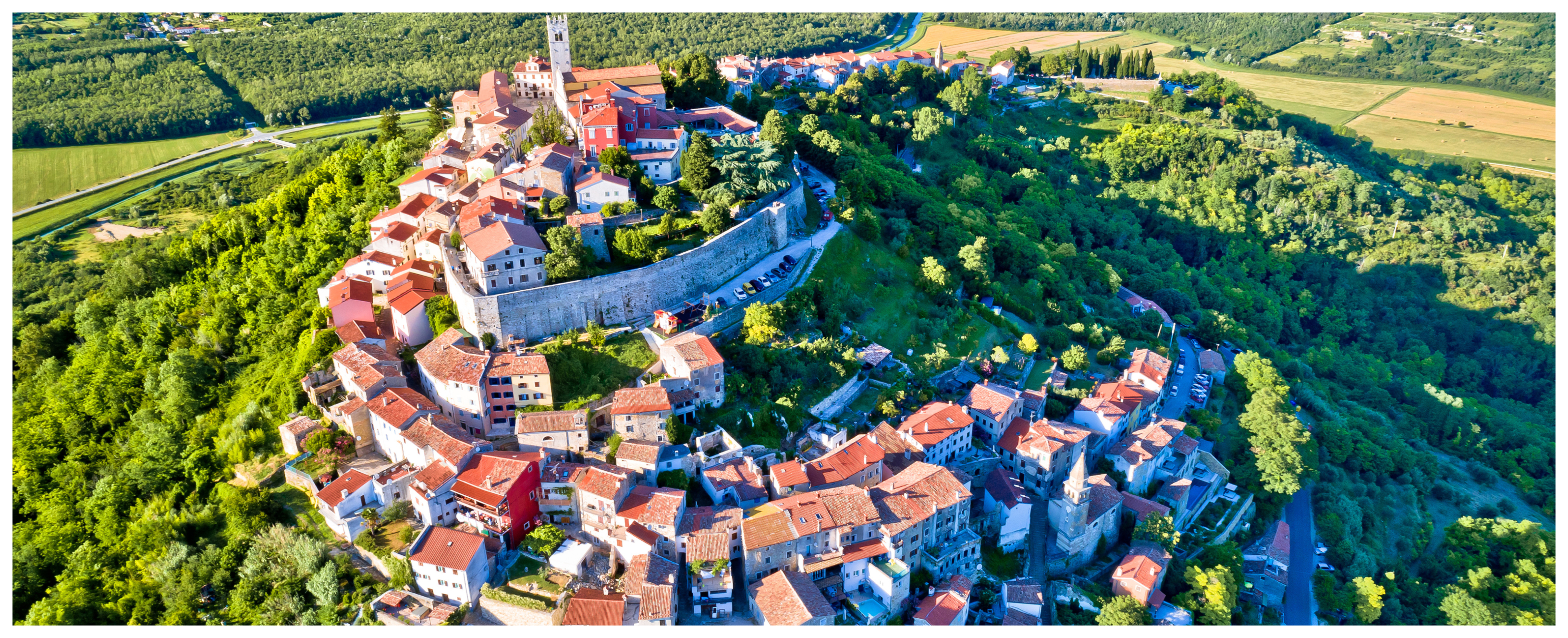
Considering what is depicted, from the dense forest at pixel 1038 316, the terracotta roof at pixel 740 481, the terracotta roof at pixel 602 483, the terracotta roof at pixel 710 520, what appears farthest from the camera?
the dense forest at pixel 1038 316

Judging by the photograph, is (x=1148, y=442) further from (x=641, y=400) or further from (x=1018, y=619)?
(x=641, y=400)

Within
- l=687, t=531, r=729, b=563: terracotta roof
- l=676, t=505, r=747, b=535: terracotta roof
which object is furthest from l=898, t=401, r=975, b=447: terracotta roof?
Result: l=687, t=531, r=729, b=563: terracotta roof

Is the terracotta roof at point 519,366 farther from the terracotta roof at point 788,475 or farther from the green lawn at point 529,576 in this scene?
the terracotta roof at point 788,475

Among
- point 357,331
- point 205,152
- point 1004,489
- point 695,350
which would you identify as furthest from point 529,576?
point 205,152

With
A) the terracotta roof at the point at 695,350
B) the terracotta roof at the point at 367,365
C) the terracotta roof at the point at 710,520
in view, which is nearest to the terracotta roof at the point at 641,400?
the terracotta roof at the point at 695,350

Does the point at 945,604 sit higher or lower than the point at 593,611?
lower

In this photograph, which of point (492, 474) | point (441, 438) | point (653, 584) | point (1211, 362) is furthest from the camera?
point (1211, 362)
